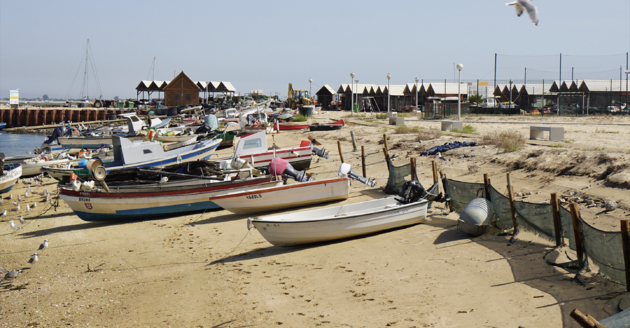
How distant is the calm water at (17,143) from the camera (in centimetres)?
4350

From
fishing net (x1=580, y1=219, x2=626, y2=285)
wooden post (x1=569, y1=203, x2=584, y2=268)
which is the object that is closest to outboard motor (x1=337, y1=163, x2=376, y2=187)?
wooden post (x1=569, y1=203, x2=584, y2=268)

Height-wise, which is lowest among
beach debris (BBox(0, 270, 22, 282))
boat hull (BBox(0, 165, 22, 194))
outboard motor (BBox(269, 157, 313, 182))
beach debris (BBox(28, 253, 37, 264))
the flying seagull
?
beach debris (BBox(0, 270, 22, 282))

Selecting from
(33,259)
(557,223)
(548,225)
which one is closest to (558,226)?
(557,223)

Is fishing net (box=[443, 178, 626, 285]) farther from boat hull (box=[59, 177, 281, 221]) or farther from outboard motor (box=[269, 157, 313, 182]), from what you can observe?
boat hull (box=[59, 177, 281, 221])

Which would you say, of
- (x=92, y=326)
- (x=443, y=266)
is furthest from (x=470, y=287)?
(x=92, y=326)

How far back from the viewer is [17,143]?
51719 mm

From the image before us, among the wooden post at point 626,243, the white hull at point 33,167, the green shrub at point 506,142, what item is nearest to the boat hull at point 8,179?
the white hull at point 33,167

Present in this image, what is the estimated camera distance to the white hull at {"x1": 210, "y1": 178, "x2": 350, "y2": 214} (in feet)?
49.2

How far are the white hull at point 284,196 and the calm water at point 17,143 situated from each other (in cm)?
3233

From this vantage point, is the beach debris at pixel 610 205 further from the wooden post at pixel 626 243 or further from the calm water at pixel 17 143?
the calm water at pixel 17 143

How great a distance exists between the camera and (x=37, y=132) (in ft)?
219

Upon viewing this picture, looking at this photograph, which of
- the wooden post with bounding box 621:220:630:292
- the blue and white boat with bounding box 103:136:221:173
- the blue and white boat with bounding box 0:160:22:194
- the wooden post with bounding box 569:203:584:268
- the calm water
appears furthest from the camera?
the calm water

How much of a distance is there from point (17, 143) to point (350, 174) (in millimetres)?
46755

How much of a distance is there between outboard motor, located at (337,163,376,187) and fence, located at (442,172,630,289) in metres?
3.64
